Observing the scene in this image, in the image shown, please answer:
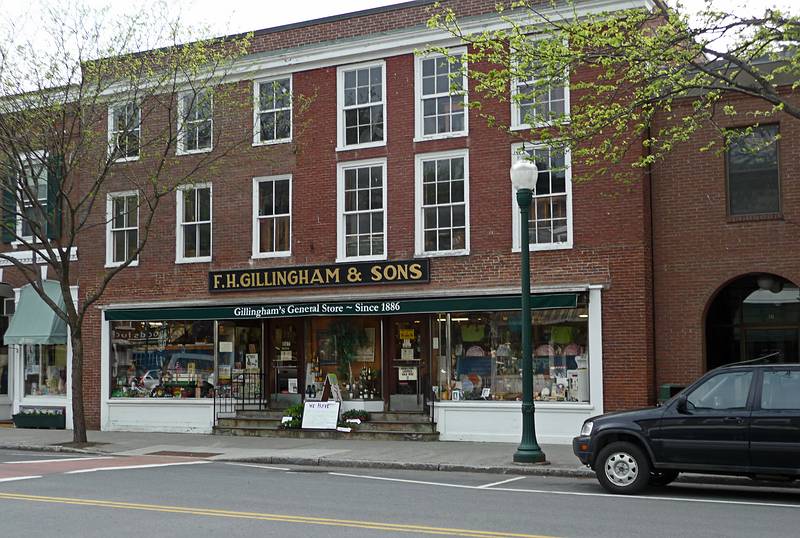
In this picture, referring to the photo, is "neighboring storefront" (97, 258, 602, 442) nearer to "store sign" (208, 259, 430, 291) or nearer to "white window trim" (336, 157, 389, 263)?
"store sign" (208, 259, 430, 291)

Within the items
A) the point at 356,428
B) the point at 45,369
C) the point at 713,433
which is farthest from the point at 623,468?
the point at 45,369

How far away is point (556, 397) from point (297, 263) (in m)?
6.64

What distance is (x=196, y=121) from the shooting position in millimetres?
21438

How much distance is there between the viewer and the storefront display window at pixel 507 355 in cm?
1922

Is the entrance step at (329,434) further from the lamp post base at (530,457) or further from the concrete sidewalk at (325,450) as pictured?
the lamp post base at (530,457)

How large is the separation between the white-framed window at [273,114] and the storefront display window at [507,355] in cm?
585

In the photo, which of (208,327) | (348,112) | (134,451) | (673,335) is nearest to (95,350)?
(208,327)

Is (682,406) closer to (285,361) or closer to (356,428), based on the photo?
(356,428)

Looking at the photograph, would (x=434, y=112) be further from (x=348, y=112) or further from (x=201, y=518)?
(x=201, y=518)

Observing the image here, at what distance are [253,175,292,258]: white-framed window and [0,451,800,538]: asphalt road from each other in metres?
7.89

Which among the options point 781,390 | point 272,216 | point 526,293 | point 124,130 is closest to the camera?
point 781,390

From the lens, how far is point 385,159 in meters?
21.1

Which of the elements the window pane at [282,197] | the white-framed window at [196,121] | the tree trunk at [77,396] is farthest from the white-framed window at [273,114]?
Result: the tree trunk at [77,396]

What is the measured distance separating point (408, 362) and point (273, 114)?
6642mm
